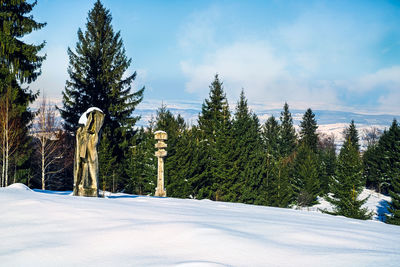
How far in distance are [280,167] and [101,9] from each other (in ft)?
87.2

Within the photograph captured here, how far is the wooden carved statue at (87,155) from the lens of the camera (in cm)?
829

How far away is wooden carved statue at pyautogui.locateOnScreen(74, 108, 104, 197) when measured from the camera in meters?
8.29

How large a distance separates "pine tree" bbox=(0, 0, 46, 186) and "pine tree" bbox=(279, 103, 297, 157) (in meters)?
43.9

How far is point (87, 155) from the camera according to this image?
838cm

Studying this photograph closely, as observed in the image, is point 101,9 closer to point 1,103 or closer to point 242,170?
point 1,103

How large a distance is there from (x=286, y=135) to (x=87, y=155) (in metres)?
53.5

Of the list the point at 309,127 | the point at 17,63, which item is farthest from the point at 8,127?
the point at 309,127

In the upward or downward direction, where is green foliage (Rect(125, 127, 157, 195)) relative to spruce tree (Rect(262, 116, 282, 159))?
downward

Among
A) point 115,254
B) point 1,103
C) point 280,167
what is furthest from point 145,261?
point 280,167

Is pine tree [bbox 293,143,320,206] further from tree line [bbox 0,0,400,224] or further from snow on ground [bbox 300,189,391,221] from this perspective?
tree line [bbox 0,0,400,224]

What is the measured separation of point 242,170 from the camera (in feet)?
106

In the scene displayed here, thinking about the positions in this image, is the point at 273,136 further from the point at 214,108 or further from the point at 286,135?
the point at 214,108

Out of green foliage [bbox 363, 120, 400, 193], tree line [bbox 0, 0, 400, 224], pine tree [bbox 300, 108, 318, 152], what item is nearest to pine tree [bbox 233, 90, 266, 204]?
tree line [bbox 0, 0, 400, 224]

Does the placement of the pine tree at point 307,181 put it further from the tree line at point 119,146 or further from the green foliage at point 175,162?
the green foliage at point 175,162
